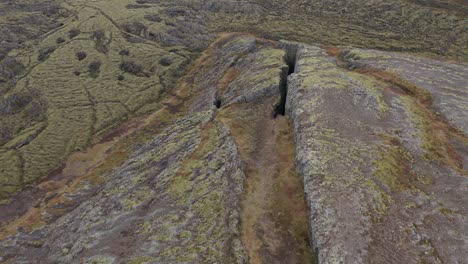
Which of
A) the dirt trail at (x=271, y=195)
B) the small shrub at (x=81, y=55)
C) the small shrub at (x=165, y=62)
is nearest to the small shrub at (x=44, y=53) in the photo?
the small shrub at (x=81, y=55)

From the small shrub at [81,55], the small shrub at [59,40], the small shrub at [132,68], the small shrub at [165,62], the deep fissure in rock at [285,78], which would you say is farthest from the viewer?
the small shrub at [59,40]

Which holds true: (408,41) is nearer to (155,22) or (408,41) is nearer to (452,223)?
(155,22)

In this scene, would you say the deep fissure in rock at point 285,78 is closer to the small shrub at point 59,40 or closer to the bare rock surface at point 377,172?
the bare rock surface at point 377,172

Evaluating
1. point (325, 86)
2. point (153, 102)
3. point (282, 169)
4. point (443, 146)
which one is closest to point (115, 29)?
point (153, 102)

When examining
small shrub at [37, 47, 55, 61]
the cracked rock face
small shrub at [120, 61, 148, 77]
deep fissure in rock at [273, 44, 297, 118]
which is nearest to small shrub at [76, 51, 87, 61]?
the cracked rock face

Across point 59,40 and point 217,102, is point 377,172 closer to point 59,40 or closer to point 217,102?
point 217,102

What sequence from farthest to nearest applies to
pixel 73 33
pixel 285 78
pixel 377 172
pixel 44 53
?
pixel 73 33 → pixel 44 53 → pixel 285 78 → pixel 377 172

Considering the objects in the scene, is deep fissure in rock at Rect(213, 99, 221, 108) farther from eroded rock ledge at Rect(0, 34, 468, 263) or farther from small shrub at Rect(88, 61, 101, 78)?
small shrub at Rect(88, 61, 101, 78)

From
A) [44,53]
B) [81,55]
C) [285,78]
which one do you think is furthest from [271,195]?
[44,53]
